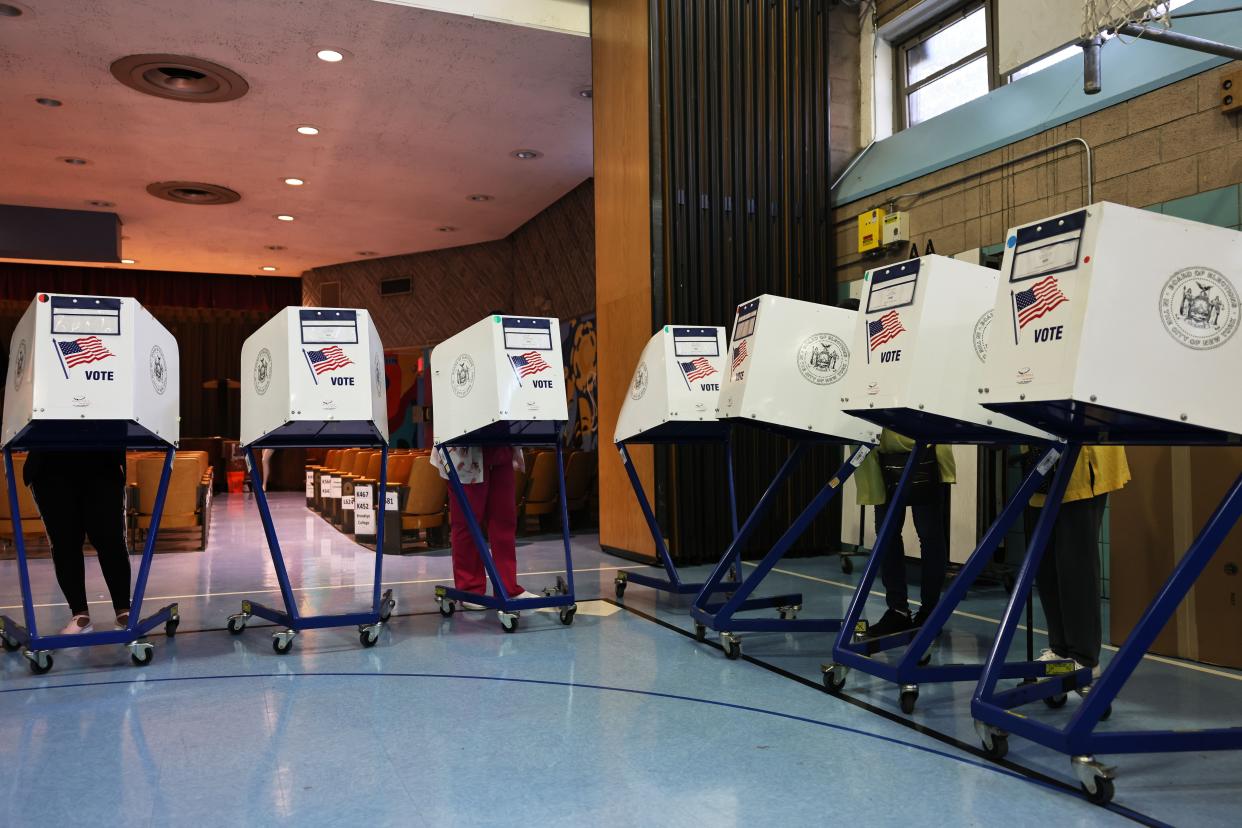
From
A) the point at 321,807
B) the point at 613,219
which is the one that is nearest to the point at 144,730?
the point at 321,807

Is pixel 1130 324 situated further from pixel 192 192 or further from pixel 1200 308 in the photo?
pixel 192 192

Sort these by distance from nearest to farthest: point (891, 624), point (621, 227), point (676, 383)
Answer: point (891, 624)
point (676, 383)
point (621, 227)

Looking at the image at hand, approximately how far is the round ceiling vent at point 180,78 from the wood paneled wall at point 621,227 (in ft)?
10.3

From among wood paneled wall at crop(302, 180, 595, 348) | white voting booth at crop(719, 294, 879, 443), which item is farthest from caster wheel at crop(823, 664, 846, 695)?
wood paneled wall at crop(302, 180, 595, 348)

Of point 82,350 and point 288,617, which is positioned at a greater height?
point 82,350

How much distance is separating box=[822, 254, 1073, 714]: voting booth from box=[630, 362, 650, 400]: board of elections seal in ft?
5.41

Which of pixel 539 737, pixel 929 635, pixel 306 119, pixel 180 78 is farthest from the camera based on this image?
pixel 306 119

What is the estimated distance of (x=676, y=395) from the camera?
4391 mm

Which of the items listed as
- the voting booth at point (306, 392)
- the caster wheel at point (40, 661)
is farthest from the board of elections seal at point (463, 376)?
the caster wheel at point (40, 661)

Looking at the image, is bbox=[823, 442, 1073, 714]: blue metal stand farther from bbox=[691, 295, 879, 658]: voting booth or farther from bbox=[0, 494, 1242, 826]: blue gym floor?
bbox=[691, 295, 879, 658]: voting booth

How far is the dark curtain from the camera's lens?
20.5 feet

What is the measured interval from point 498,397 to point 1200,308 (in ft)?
8.88

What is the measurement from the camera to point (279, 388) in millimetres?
3844

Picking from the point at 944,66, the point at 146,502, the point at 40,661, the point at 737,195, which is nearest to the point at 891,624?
the point at 40,661
